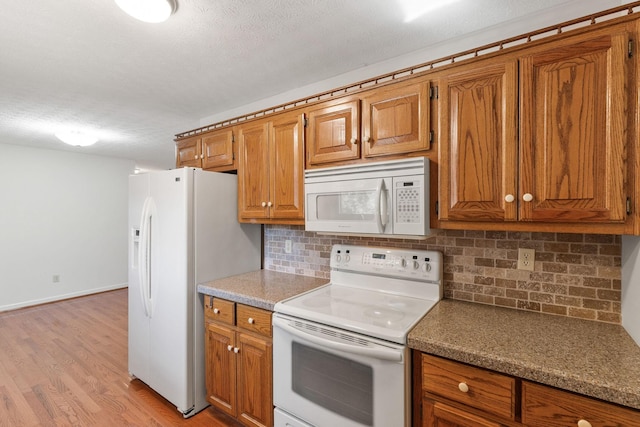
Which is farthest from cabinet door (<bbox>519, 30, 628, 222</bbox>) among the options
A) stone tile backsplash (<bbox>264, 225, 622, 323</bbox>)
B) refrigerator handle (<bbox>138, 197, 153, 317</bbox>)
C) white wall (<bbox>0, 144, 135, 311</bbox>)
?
white wall (<bbox>0, 144, 135, 311</bbox>)

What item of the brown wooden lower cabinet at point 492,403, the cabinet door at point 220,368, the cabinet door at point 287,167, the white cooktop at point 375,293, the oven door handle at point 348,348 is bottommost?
the cabinet door at point 220,368

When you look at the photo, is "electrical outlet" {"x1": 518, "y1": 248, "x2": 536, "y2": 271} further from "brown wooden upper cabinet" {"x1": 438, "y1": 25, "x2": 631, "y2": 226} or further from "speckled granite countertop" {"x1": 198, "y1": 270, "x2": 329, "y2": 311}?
"speckled granite countertop" {"x1": 198, "y1": 270, "x2": 329, "y2": 311}

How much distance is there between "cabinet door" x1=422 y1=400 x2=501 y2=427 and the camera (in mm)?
1158

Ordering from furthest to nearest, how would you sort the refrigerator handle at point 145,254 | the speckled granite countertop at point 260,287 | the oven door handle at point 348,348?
1. the refrigerator handle at point 145,254
2. the speckled granite countertop at point 260,287
3. the oven door handle at point 348,348

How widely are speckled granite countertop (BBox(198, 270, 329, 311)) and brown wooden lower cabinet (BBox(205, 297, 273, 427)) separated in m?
0.06

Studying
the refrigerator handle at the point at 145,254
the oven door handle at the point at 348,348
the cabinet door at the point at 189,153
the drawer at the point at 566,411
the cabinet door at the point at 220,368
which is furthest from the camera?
the cabinet door at the point at 189,153

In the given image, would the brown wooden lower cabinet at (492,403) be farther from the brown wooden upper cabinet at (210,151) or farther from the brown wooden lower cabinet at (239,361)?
the brown wooden upper cabinet at (210,151)

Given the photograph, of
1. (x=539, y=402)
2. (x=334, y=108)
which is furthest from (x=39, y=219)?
(x=539, y=402)

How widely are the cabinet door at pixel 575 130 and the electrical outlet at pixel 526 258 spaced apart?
35cm

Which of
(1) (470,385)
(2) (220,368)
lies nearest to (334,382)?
(1) (470,385)

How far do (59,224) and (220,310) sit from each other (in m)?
4.49

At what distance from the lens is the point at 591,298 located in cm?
142

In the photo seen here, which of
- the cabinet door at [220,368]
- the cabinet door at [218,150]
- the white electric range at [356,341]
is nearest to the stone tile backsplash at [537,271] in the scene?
the white electric range at [356,341]

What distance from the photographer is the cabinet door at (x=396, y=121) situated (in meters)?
1.57
